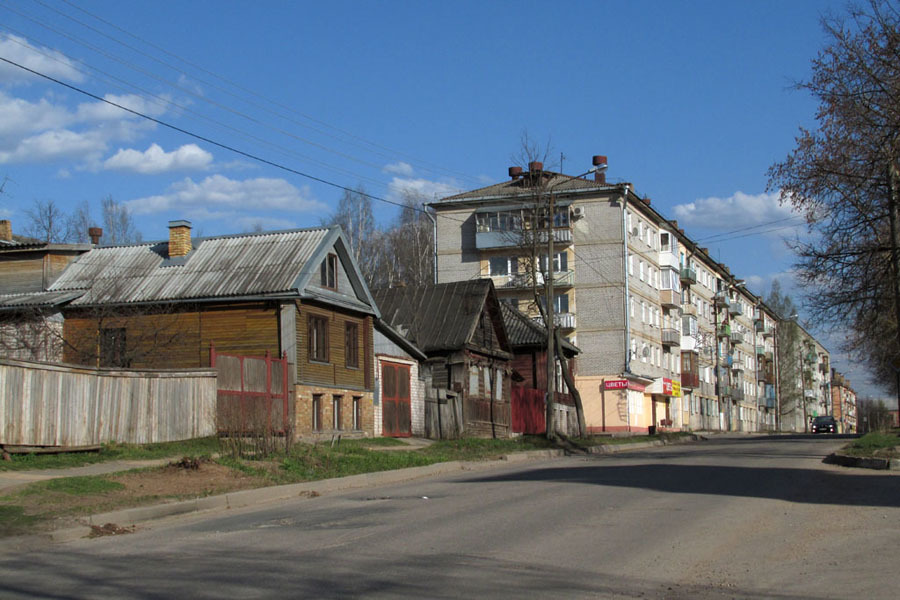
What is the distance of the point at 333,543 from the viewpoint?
1018cm

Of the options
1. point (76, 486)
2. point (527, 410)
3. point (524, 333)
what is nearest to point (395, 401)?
point (527, 410)

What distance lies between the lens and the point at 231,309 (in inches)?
1121

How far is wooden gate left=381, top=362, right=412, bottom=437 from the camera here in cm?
3294

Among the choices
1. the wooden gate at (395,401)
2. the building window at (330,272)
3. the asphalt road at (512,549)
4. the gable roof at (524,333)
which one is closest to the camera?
the asphalt road at (512,549)

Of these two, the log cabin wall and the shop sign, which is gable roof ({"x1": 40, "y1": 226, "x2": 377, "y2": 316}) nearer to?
the log cabin wall

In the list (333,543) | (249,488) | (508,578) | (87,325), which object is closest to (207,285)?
(87,325)

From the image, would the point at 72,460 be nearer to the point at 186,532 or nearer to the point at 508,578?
the point at 186,532

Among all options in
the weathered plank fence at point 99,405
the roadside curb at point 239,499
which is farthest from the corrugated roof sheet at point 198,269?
the roadside curb at point 239,499

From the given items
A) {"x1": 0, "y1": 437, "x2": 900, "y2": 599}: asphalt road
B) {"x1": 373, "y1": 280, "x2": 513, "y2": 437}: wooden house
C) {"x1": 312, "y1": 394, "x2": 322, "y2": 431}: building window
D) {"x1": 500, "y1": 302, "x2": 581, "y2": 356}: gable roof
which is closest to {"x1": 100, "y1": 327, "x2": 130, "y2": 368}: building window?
{"x1": 312, "y1": 394, "x2": 322, "y2": 431}: building window

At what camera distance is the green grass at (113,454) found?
17.3m

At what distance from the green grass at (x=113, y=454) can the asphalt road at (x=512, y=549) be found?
5.38 meters

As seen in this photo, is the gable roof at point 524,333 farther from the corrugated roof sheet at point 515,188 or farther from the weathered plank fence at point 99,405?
Result: the weathered plank fence at point 99,405

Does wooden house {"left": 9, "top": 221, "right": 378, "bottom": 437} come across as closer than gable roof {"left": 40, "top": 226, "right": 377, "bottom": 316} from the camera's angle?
Yes

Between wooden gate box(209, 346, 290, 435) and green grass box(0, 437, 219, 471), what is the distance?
67 cm
